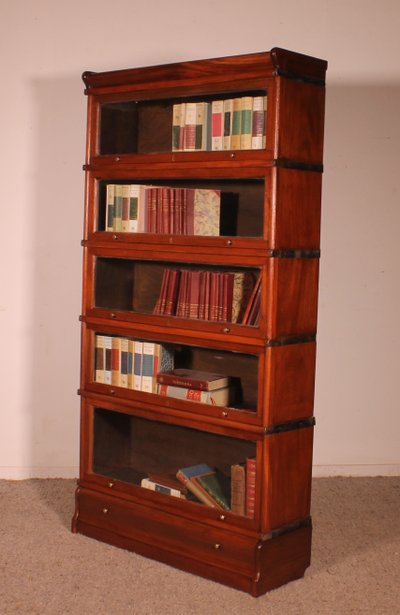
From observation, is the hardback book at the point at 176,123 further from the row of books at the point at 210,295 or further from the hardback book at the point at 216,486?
the hardback book at the point at 216,486

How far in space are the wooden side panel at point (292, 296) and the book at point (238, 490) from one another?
559 millimetres

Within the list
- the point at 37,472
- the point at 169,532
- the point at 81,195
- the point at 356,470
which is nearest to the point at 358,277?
the point at 356,470

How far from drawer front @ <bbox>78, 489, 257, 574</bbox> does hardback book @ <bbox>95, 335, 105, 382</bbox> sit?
51 centimetres

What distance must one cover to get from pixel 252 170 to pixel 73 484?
213cm

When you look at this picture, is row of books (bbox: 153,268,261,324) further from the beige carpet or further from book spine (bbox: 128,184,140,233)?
the beige carpet

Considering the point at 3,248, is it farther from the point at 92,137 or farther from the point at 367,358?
the point at 367,358

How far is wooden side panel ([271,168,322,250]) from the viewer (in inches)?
132

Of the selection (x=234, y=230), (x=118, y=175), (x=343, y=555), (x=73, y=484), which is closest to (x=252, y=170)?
(x=234, y=230)

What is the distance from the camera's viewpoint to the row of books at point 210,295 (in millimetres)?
3502

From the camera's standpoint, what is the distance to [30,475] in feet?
16.0

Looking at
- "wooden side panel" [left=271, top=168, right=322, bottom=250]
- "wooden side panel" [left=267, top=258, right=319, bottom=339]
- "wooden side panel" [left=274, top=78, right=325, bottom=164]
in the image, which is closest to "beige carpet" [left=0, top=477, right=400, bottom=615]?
"wooden side panel" [left=267, top=258, right=319, bottom=339]

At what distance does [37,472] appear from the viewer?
4891 mm

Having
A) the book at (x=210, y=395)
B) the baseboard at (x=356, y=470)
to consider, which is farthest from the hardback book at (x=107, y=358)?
the baseboard at (x=356, y=470)

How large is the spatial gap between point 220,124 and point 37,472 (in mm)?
2258
